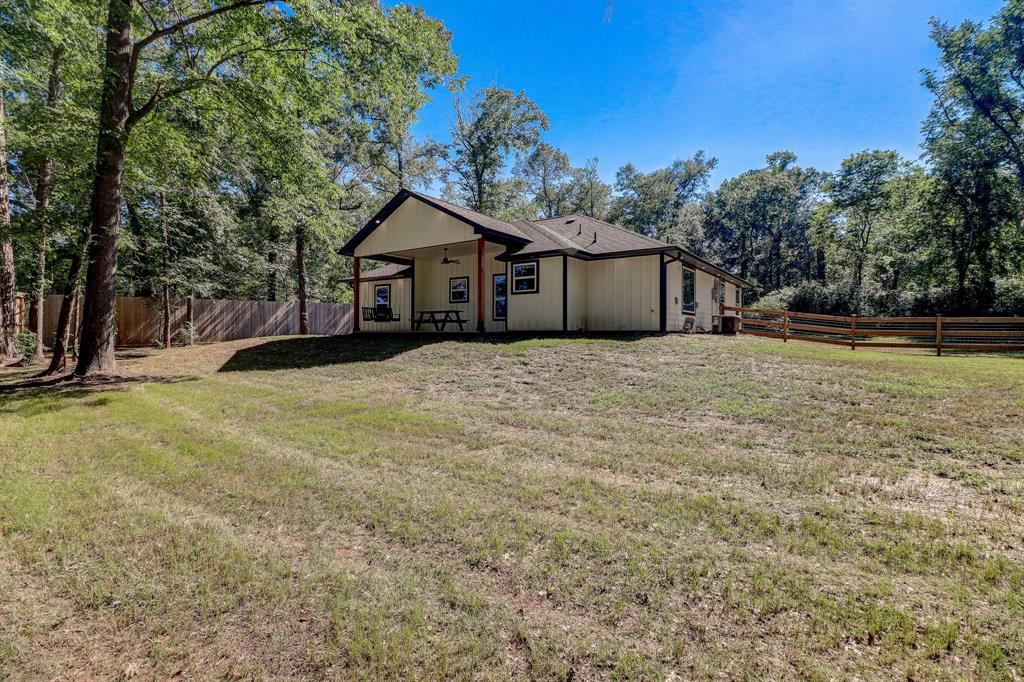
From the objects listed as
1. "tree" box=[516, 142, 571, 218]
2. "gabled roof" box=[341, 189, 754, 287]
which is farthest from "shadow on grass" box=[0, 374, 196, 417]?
"tree" box=[516, 142, 571, 218]

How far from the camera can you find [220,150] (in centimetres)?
1526

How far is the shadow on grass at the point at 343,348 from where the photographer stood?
11609mm

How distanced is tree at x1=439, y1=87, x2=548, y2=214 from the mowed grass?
26.7m

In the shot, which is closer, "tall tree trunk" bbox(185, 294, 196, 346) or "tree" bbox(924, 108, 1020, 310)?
"tall tree trunk" bbox(185, 294, 196, 346)

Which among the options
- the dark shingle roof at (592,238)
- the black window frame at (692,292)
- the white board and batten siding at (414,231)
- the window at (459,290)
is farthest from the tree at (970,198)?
the white board and batten siding at (414,231)

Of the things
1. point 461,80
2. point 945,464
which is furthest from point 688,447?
point 461,80

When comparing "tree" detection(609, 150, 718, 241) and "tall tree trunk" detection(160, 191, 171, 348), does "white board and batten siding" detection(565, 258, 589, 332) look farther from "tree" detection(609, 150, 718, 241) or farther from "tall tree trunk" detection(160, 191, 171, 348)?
"tree" detection(609, 150, 718, 241)

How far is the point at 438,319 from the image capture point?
17250mm

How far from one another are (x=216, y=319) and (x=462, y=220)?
522 inches

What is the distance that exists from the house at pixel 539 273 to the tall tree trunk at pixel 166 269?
6.04 m

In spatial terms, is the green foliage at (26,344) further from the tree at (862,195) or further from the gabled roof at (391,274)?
the tree at (862,195)

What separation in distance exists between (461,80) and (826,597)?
12971mm

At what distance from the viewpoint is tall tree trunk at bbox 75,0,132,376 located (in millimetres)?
9250

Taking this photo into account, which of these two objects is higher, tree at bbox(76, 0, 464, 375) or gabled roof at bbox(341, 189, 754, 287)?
tree at bbox(76, 0, 464, 375)
